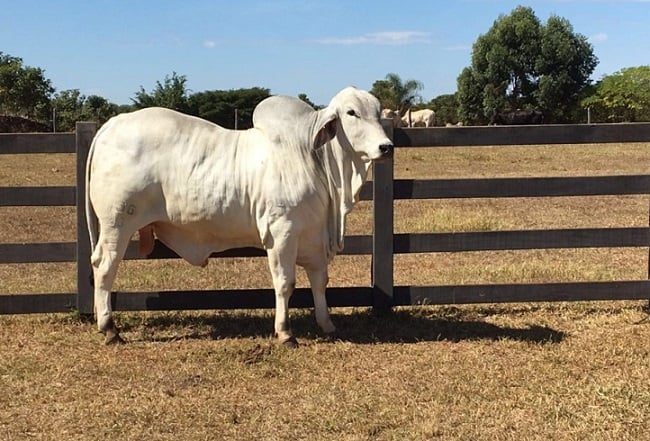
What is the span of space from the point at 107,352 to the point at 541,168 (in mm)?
13449

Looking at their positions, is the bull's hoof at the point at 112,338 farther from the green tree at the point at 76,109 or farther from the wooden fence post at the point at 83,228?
the green tree at the point at 76,109

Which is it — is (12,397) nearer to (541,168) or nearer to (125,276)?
(125,276)

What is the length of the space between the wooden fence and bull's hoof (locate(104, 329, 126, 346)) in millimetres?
529

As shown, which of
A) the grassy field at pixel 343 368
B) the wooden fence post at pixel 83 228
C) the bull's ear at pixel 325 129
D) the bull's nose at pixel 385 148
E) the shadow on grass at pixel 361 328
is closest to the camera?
the grassy field at pixel 343 368

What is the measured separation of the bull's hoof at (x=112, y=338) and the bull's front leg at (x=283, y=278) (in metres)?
1.16

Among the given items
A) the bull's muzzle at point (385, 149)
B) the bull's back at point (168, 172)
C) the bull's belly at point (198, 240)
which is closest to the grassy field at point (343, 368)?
the bull's belly at point (198, 240)

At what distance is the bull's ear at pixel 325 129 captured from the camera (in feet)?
18.0

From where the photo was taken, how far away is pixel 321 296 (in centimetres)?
588

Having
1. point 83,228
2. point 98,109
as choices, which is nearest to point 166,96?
point 98,109

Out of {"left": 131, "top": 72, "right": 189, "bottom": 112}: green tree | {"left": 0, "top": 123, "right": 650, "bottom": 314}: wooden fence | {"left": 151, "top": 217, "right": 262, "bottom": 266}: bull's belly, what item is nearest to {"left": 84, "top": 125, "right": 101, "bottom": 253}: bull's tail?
{"left": 0, "top": 123, "right": 650, "bottom": 314}: wooden fence

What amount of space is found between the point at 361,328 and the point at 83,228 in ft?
7.65

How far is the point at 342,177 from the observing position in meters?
5.62

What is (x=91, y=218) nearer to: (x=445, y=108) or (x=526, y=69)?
(x=526, y=69)

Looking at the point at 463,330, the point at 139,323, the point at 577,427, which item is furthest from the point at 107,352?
the point at 577,427
